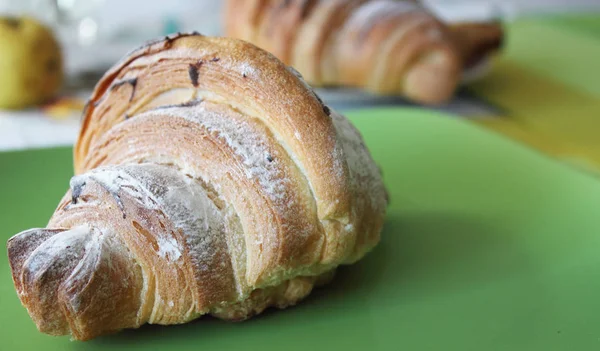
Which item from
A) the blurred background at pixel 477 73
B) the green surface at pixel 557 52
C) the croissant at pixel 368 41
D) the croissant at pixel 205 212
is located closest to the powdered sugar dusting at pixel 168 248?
the croissant at pixel 205 212

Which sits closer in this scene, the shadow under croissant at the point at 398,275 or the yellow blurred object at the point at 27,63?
the shadow under croissant at the point at 398,275

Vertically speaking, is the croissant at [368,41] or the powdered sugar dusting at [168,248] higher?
the powdered sugar dusting at [168,248]

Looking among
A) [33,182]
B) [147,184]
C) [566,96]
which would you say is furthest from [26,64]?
[566,96]

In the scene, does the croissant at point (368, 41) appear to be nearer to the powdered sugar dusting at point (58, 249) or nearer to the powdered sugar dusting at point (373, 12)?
the powdered sugar dusting at point (373, 12)

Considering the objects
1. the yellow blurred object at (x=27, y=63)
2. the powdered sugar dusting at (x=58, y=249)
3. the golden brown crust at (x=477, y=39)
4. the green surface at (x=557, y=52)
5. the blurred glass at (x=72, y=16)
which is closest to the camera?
the powdered sugar dusting at (x=58, y=249)

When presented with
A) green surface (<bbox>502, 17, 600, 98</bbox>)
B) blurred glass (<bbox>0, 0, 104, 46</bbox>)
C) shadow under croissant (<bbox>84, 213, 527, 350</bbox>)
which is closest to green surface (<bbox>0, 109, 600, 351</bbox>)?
shadow under croissant (<bbox>84, 213, 527, 350</bbox>)

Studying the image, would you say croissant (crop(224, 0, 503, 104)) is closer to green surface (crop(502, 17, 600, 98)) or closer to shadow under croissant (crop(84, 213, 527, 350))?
green surface (crop(502, 17, 600, 98))

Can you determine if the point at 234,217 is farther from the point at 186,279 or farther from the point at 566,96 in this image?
the point at 566,96
